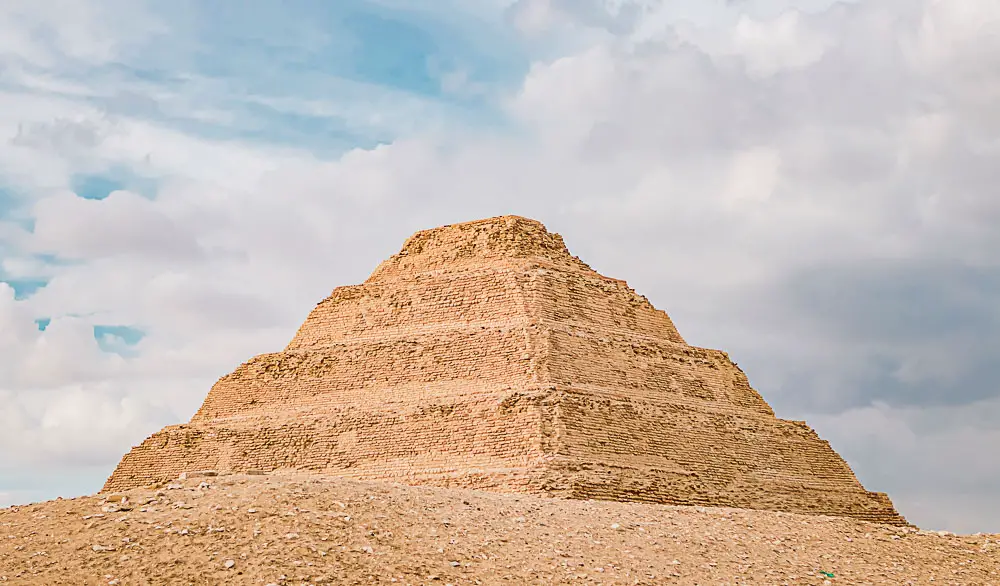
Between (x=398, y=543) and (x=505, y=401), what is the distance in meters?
10.7

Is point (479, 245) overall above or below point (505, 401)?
above

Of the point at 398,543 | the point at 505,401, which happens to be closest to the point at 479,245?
the point at 505,401

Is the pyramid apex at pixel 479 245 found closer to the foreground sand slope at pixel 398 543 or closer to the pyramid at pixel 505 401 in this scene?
the pyramid at pixel 505 401

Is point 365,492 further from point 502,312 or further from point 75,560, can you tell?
point 502,312

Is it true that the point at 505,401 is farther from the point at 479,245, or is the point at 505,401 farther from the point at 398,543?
the point at 398,543

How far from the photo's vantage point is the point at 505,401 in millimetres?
27141

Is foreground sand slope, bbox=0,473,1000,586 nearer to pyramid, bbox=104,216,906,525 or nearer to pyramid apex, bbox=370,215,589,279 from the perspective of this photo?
pyramid, bbox=104,216,906,525

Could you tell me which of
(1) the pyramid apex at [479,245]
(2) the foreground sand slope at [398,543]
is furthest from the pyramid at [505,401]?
(2) the foreground sand slope at [398,543]

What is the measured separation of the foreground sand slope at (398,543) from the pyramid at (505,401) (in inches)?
140

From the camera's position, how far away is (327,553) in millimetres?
15641

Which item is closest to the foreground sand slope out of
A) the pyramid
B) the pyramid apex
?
the pyramid

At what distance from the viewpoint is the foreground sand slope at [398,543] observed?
49.7 feet

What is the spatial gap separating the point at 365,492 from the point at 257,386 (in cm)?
1486

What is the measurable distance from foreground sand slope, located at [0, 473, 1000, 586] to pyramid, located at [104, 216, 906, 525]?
3.56 metres
